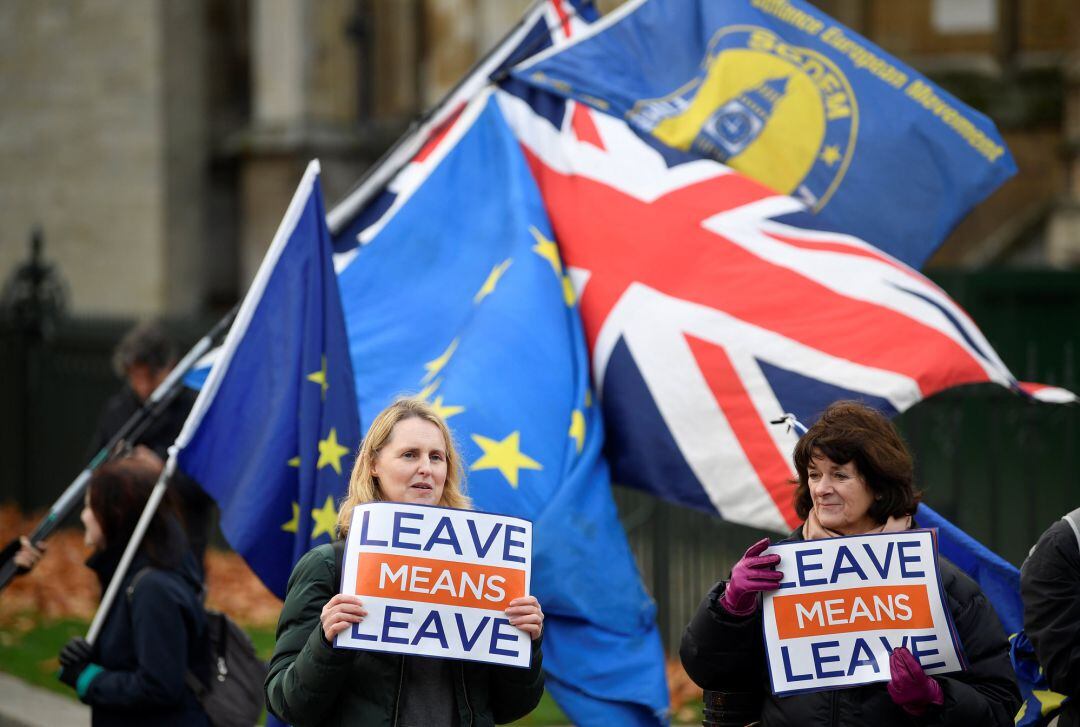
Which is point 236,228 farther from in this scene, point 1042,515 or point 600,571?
point 600,571

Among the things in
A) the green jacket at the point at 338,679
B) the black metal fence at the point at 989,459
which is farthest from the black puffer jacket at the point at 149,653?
the black metal fence at the point at 989,459

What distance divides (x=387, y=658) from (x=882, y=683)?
1.14m

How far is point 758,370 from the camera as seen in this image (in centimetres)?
560

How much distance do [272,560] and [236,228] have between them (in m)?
15.1

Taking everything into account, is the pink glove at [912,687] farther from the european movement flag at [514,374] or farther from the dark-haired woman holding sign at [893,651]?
the european movement flag at [514,374]

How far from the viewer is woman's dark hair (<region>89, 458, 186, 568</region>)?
5.16m

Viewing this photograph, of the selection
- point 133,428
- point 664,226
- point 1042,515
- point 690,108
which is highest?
point 690,108

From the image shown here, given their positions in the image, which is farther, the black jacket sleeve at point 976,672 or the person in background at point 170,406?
the person in background at point 170,406

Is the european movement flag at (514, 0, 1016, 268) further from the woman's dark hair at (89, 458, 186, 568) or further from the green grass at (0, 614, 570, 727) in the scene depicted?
the green grass at (0, 614, 570, 727)

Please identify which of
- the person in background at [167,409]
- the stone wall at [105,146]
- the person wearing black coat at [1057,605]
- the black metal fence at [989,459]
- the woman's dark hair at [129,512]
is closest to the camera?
the person wearing black coat at [1057,605]

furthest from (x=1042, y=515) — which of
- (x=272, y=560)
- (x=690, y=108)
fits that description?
(x=272, y=560)

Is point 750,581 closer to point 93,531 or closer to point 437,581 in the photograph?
point 437,581

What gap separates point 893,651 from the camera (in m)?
3.66

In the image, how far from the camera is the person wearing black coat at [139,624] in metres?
4.93
